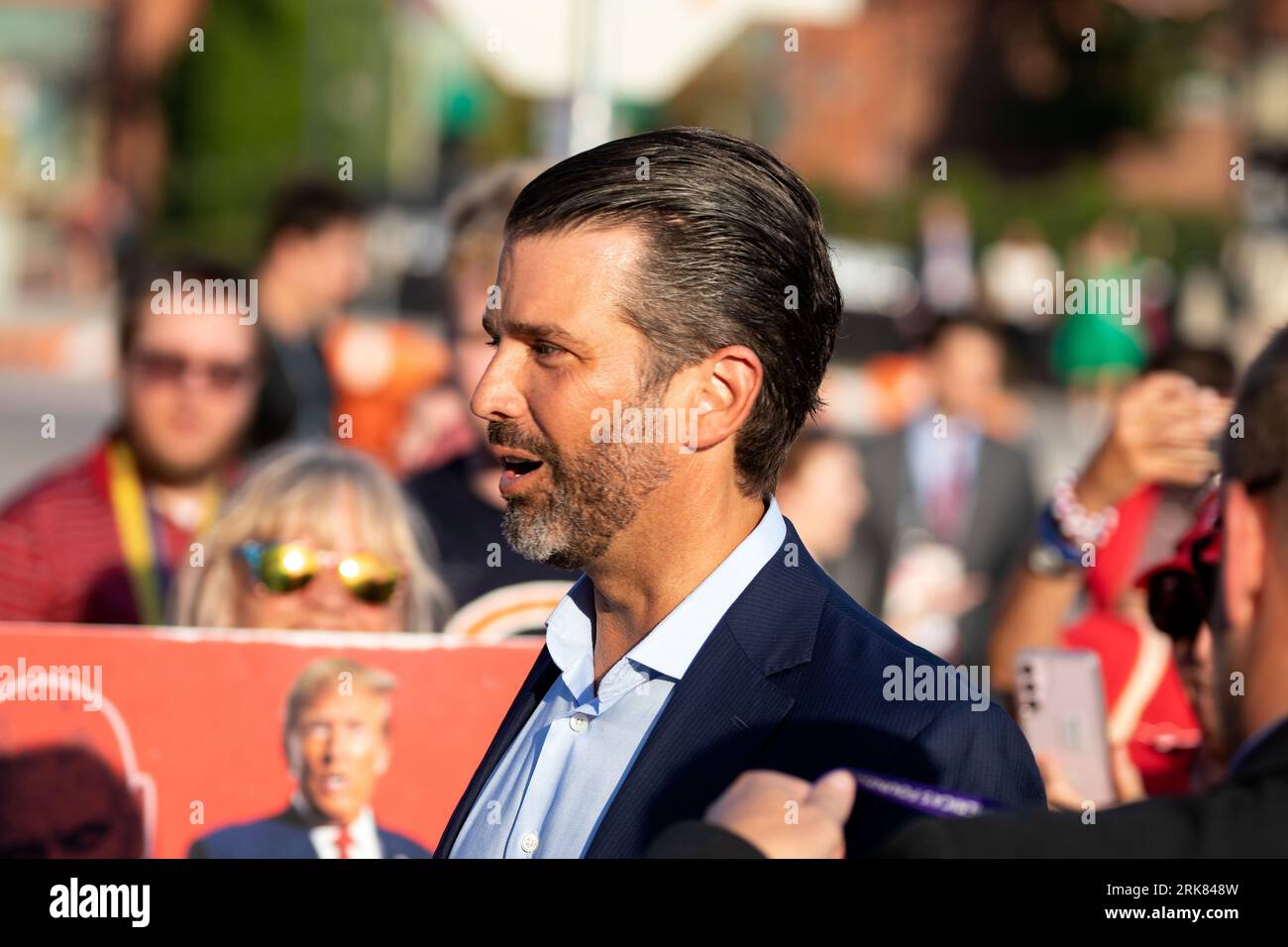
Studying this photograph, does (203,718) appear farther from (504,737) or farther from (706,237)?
(706,237)

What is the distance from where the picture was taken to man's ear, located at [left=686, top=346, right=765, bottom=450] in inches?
86.4

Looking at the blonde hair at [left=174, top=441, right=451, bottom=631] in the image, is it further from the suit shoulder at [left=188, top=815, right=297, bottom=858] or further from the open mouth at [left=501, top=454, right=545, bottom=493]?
the open mouth at [left=501, top=454, right=545, bottom=493]

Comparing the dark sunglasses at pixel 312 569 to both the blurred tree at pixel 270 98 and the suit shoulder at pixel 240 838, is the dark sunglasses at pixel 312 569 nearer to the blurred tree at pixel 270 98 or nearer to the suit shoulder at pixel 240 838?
the suit shoulder at pixel 240 838

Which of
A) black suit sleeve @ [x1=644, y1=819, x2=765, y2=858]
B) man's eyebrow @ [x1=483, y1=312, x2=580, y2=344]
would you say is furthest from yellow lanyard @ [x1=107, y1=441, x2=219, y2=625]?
black suit sleeve @ [x1=644, y1=819, x2=765, y2=858]

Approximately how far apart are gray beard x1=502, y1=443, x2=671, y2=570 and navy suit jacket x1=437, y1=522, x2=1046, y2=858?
212 mm

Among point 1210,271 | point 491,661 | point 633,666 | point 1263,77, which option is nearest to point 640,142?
point 633,666

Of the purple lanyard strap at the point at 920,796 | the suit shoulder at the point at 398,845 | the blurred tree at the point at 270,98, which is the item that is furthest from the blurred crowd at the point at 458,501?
the blurred tree at the point at 270,98

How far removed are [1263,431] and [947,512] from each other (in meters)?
5.62

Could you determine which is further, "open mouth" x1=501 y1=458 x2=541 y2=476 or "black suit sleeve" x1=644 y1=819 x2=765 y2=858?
"open mouth" x1=501 y1=458 x2=541 y2=476

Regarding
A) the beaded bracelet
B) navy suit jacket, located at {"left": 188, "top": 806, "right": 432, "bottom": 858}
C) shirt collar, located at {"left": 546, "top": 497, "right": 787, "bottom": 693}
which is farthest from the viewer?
the beaded bracelet

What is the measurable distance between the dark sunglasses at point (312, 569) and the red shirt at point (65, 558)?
72 cm

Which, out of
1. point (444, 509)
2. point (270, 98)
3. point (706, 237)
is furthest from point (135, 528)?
point (270, 98)

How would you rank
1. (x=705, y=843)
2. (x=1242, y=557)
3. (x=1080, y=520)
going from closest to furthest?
(x=705, y=843)
(x=1242, y=557)
(x=1080, y=520)

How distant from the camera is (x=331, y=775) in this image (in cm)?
311
